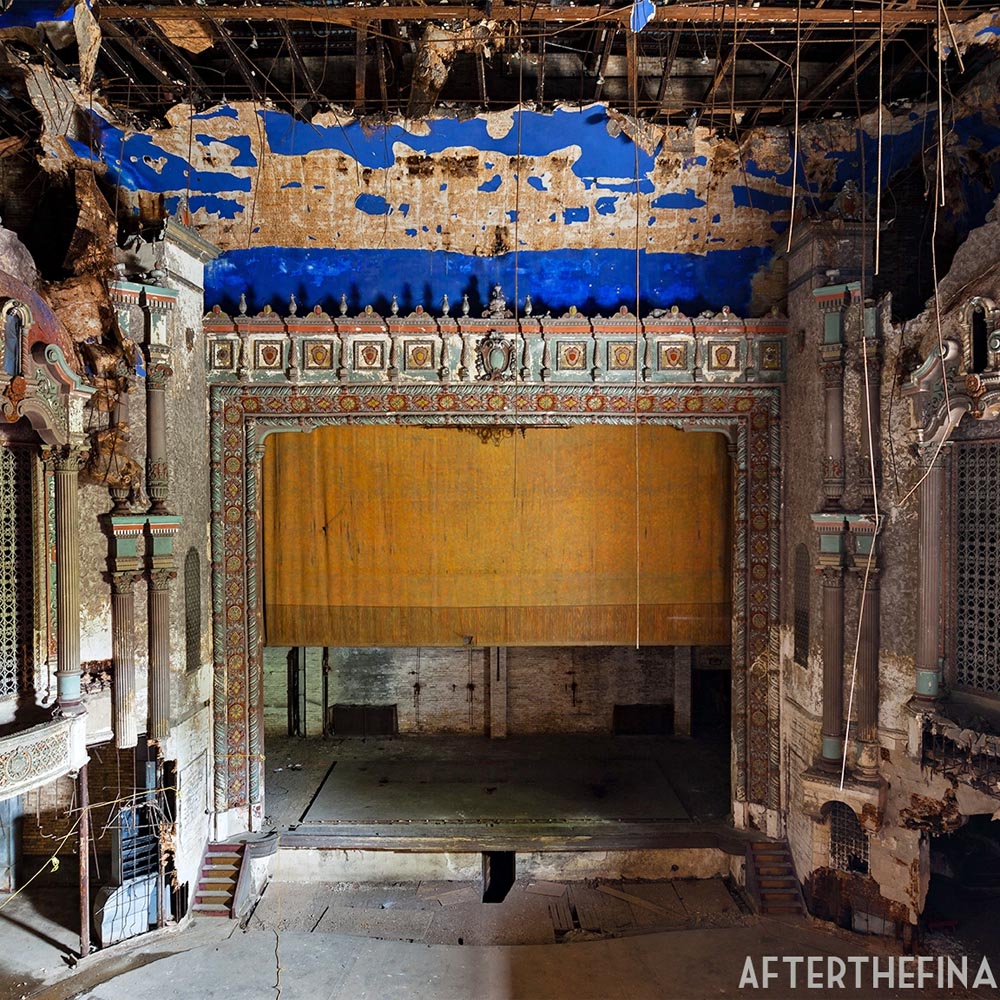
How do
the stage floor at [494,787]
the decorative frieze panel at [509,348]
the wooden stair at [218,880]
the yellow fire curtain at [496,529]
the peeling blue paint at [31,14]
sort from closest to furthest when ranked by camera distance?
the peeling blue paint at [31,14] → the wooden stair at [218,880] → the decorative frieze panel at [509,348] → the stage floor at [494,787] → the yellow fire curtain at [496,529]

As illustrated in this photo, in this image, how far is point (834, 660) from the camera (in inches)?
266

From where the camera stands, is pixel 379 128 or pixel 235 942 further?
pixel 379 128

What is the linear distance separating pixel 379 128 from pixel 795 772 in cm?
801

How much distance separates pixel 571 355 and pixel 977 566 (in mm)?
4320

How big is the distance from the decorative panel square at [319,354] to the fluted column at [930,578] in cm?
597

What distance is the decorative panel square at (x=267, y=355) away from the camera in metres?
7.68

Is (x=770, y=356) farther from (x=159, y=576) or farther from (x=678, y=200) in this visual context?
(x=159, y=576)

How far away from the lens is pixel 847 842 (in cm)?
680

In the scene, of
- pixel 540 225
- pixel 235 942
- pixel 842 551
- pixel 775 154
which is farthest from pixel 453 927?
pixel 775 154

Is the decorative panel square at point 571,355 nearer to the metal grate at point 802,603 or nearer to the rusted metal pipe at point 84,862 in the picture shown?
the metal grate at point 802,603

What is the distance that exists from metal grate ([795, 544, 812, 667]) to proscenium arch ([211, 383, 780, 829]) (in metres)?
0.32

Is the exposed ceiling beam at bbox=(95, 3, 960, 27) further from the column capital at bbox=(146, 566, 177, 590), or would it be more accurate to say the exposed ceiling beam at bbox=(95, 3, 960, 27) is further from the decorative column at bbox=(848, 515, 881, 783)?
the column capital at bbox=(146, 566, 177, 590)

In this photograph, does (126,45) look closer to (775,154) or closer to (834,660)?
(775,154)

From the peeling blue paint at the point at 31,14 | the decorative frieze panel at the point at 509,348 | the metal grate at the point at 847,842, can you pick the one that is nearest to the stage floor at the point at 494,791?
the metal grate at the point at 847,842
